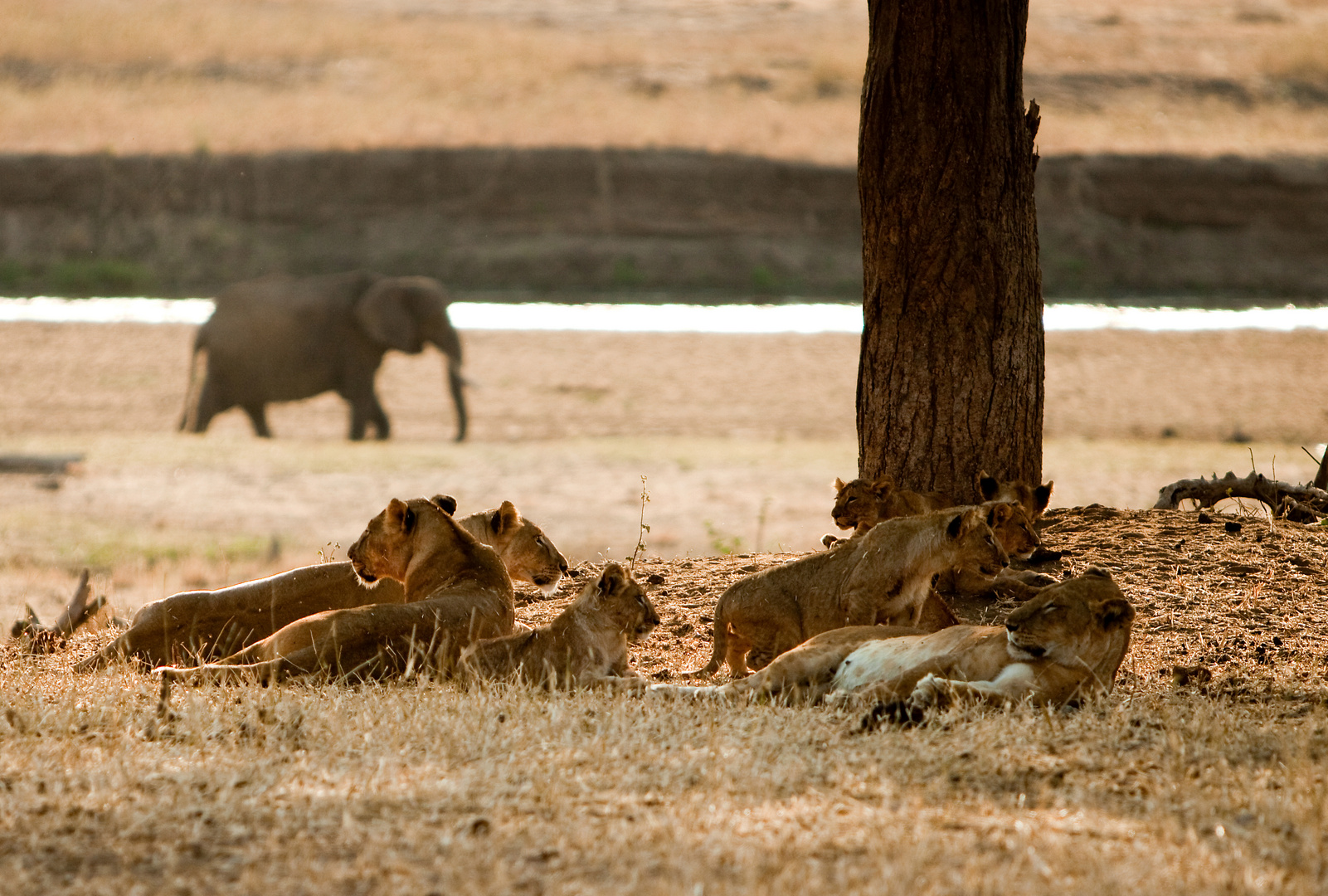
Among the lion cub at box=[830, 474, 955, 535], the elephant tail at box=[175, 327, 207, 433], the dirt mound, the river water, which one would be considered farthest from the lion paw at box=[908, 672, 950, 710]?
the elephant tail at box=[175, 327, 207, 433]

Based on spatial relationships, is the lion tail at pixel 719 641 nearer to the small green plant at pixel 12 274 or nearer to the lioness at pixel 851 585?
the lioness at pixel 851 585

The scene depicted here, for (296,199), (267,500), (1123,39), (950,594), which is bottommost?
(267,500)

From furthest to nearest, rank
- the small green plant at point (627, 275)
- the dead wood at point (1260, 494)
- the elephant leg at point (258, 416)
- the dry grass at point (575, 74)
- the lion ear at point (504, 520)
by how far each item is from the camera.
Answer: the dry grass at point (575, 74), the small green plant at point (627, 275), the elephant leg at point (258, 416), the dead wood at point (1260, 494), the lion ear at point (504, 520)

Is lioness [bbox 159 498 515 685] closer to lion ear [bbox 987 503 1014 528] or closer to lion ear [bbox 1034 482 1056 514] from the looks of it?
lion ear [bbox 987 503 1014 528]

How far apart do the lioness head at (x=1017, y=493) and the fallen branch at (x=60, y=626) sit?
418cm

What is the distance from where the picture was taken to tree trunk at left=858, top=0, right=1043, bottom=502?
282 inches

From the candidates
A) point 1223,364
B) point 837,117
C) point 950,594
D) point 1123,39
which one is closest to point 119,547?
point 950,594

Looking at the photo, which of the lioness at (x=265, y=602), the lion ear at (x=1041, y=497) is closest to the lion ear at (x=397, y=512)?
the lioness at (x=265, y=602)

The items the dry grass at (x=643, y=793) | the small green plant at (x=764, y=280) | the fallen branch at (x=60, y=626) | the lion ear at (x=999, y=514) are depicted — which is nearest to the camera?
the dry grass at (x=643, y=793)

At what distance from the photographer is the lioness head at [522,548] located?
283 inches

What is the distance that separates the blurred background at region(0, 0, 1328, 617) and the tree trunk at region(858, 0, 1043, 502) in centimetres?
610

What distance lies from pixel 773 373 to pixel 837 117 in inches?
695

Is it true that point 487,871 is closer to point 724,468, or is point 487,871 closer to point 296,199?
point 724,468

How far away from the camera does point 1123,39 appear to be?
45.5 metres
